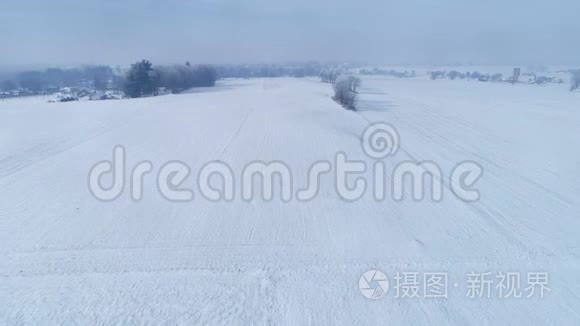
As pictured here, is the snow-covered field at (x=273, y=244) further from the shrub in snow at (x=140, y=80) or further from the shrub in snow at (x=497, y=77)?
the shrub in snow at (x=497, y=77)

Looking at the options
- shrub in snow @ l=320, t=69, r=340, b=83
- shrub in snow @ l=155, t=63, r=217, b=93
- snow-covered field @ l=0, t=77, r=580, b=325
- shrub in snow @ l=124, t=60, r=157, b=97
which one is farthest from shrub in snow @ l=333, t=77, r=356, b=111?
shrub in snow @ l=320, t=69, r=340, b=83

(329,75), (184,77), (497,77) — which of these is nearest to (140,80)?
(184,77)

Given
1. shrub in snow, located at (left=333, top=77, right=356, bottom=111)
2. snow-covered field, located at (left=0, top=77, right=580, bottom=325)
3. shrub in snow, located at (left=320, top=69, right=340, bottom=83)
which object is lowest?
snow-covered field, located at (left=0, top=77, right=580, bottom=325)

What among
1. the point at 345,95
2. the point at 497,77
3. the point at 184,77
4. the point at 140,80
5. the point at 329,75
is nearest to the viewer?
the point at 345,95

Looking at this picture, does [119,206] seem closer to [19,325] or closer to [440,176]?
[19,325]

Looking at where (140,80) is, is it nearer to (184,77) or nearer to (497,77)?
(184,77)

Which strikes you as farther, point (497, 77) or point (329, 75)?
point (497, 77)

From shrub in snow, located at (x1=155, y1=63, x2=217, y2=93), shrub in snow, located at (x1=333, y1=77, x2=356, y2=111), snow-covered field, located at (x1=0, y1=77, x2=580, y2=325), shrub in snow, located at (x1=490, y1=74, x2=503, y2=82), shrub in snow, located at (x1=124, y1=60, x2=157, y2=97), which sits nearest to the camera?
snow-covered field, located at (x1=0, y1=77, x2=580, y2=325)

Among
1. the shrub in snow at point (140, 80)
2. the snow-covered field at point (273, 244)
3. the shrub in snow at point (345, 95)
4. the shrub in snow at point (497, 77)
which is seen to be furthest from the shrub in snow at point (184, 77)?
the shrub in snow at point (497, 77)

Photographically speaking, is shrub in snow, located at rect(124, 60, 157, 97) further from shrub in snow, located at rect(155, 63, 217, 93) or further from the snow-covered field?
the snow-covered field

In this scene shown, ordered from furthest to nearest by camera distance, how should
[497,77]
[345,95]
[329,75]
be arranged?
[497,77] → [329,75] → [345,95]

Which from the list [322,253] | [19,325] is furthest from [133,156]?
[322,253]

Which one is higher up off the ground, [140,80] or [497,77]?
[140,80]
